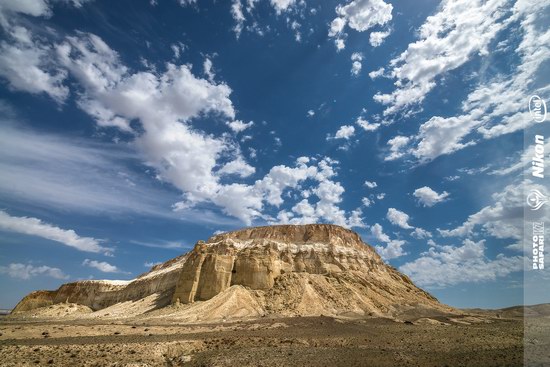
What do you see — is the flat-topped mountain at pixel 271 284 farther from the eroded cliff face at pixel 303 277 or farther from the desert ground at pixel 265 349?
the desert ground at pixel 265 349

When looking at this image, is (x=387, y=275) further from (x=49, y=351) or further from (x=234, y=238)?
(x=49, y=351)

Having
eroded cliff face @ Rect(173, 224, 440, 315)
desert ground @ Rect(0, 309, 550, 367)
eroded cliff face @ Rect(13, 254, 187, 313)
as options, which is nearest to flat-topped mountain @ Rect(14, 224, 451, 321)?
eroded cliff face @ Rect(173, 224, 440, 315)

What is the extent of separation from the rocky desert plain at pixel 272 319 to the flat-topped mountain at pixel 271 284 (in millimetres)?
261

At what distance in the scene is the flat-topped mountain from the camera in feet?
169

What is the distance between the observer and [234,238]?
285ft

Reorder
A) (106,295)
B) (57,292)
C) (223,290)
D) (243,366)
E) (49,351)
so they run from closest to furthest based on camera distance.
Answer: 1. (243,366)
2. (49,351)
3. (223,290)
4. (106,295)
5. (57,292)

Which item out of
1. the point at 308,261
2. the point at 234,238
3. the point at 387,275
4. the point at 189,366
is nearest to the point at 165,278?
the point at 234,238

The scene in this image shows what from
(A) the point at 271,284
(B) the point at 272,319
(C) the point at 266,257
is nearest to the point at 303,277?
(A) the point at 271,284

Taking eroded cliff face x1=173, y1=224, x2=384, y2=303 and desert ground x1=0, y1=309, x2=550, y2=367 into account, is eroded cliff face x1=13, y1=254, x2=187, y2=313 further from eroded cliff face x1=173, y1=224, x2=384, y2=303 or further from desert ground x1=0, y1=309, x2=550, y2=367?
desert ground x1=0, y1=309, x2=550, y2=367

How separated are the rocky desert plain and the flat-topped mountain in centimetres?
26

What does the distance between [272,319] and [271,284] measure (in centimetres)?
1645

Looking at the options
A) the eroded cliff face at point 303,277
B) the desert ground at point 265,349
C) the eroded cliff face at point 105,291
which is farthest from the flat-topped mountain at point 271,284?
the desert ground at point 265,349

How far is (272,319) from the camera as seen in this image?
4234 centimetres

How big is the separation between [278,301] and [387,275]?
120 ft
